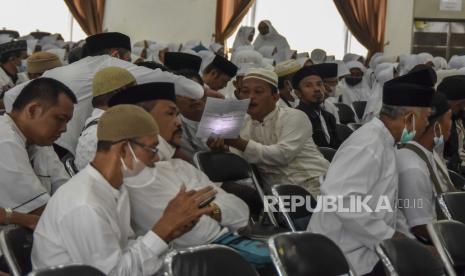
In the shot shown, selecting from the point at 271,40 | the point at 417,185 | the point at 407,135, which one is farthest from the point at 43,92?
the point at 271,40

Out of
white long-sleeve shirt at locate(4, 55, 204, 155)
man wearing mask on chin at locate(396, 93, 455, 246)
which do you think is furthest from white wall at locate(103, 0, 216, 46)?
man wearing mask on chin at locate(396, 93, 455, 246)

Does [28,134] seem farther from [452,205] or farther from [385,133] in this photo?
[452,205]

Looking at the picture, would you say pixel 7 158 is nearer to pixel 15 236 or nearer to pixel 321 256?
pixel 15 236

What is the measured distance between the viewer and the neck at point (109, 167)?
9.25 feet

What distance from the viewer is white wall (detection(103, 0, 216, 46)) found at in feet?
49.9

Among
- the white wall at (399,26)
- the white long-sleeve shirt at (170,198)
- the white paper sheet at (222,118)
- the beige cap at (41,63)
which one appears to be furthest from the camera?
the white wall at (399,26)

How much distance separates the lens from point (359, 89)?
10727 millimetres

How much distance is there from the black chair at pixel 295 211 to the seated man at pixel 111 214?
124 cm

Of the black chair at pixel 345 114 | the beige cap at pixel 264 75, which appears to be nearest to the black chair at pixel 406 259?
the beige cap at pixel 264 75

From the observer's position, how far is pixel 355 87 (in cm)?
1075

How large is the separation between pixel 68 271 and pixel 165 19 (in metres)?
13.3

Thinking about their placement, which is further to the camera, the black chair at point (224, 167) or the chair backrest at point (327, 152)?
the chair backrest at point (327, 152)

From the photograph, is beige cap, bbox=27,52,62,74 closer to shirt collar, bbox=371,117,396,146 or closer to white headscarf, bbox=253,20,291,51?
shirt collar, bbox=371,117,396,146

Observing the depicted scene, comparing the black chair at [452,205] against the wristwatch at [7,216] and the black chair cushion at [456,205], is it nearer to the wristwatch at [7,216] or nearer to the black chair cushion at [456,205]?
the black chair cushion at [456,205]
